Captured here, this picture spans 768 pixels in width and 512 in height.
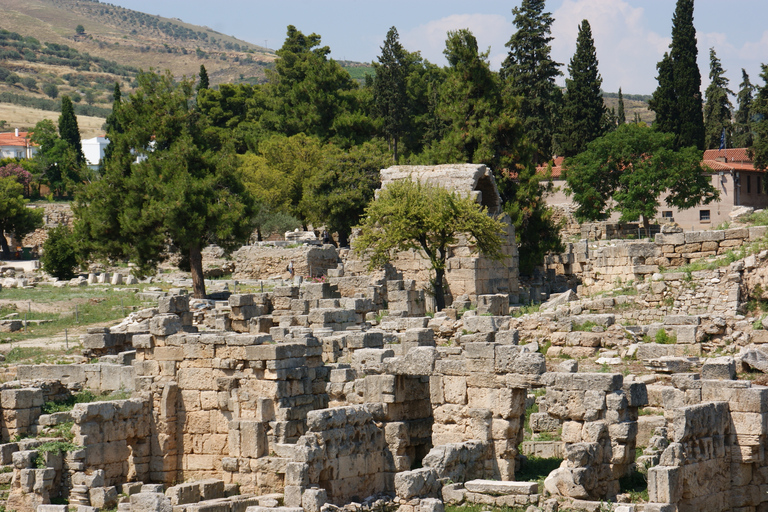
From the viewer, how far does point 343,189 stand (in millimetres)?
45219

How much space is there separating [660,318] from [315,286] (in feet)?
25.1

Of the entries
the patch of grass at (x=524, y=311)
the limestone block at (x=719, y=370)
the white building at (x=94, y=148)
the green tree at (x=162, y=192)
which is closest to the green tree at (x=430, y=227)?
the patch of grass at (x=524, y=311)

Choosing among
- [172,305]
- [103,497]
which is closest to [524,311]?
[172,305]

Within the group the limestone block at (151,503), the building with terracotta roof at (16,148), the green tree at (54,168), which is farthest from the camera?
the building with terracotta roof at (16,148)

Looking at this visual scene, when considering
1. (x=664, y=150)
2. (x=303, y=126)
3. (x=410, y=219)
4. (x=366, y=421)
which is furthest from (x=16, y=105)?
(x=366, y=421)

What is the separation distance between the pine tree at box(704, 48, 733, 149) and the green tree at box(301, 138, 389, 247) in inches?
1050

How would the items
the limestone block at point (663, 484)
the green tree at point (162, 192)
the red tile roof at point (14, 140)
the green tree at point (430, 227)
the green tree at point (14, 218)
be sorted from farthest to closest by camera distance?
the red tile roof at point (14, 140), the green tree at point (14, 218), the green tree at point (162, 192), the green tree at point (430, 227), the limestone block at point (663, 484)

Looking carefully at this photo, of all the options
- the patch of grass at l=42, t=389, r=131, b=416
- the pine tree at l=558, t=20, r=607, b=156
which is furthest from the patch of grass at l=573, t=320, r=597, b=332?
the pine tree at l=558, t=20, r=607, b=156

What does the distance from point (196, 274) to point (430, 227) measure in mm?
8188

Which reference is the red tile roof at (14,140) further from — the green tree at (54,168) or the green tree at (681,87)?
the green tree at (681,87)

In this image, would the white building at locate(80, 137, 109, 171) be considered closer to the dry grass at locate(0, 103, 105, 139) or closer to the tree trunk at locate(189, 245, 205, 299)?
the dry grass at locate(0, 103, 105, 139)

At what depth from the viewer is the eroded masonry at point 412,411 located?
13.7 metres

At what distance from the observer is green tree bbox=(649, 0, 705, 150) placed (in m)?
49.6

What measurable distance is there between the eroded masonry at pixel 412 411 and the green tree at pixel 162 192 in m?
9.10
